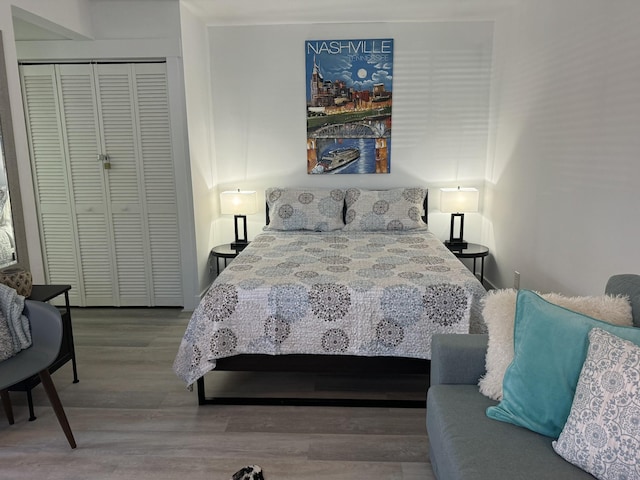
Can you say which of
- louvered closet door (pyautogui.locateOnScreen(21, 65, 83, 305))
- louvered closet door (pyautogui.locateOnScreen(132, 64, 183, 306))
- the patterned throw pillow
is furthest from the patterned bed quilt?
louvered closet door (pyautogui.locateOnScreen(21, 65, 83, 305))

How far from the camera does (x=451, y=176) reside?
14.0 feet

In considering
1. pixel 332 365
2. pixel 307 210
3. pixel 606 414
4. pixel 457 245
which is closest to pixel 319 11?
pixel 307 210

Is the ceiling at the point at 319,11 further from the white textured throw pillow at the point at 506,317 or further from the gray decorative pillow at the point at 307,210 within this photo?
the white textured throw pillow at the point at 506,317

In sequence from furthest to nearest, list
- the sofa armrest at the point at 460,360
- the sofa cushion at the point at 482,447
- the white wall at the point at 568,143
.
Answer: the white wall at the point at 568,143
the sofa armrest at the point at 460,360
the sofa cushion at the point at 482,447

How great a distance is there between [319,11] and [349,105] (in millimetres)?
824

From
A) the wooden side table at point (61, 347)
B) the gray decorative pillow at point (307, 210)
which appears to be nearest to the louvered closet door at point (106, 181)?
the gray decorative pillow at point (307, 210)

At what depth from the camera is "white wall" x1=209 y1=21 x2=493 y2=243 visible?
4035mm

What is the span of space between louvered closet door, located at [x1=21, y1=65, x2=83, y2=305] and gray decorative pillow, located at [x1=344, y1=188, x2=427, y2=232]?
2420 mm

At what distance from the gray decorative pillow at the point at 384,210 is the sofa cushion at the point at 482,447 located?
7.26 ft

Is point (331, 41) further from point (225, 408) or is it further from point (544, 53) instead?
point (225, 408)

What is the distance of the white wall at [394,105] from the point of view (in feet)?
13.2

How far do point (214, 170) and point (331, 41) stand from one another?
62.0 inches

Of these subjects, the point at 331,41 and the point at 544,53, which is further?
the point at 331,41

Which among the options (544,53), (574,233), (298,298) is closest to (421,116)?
(544,53)
